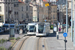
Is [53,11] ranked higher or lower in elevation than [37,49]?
higher

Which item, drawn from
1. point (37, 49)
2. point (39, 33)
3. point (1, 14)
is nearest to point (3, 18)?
point (1, 14)

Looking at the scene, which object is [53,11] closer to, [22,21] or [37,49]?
[22,21]

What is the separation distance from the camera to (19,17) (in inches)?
2653

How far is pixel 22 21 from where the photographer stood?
66.6 meters

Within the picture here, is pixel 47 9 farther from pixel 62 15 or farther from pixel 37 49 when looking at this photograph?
pixel 37 49

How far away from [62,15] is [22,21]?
20.1 meters

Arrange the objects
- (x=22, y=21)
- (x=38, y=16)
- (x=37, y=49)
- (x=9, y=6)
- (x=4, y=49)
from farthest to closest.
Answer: (x=38, y=16), (x=22, y=21), (x=9, y=6), (x=37, y=49), (x=4, y=49)

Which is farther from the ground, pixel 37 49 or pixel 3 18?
pixel 3 18

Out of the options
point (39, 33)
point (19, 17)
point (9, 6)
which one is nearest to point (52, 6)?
point (19, 17)

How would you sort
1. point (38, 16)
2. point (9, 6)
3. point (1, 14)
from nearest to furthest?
1. point (1, 14)
2. point (9, 6)
3. point (38, 16)

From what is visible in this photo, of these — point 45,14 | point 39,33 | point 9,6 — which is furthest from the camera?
point 45,14

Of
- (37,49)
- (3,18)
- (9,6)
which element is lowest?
(37,49)

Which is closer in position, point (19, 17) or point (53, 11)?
point (19, 17)

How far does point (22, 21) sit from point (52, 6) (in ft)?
68.2
